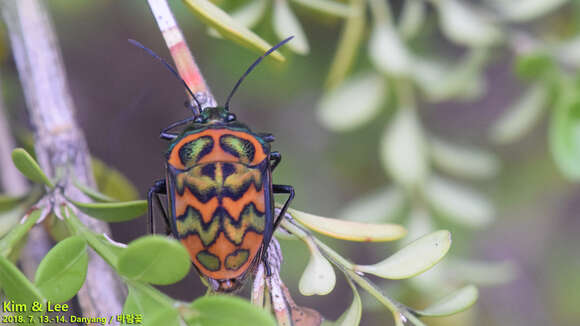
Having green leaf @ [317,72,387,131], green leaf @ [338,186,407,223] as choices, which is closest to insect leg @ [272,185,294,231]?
green leaf @ [317,72,387,131]

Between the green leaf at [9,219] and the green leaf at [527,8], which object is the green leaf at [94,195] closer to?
the green leaf at [9,219]

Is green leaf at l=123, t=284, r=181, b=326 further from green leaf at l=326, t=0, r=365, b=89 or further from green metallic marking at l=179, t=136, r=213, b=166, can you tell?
green leaf at l=326, t=0, r=365, b=89

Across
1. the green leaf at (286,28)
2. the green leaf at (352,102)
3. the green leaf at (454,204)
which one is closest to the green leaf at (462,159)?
the green leaf at (454,204)

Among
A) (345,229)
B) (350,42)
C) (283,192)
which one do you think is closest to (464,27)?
(350,42)

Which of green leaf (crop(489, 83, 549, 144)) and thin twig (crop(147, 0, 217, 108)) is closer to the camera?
thin twig (crop(147, 0, 217, 108))

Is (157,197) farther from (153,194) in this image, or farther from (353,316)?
(353,316)

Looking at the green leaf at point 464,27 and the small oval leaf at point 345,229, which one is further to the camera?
the green leaf at point 464,27
